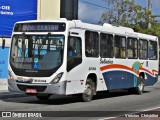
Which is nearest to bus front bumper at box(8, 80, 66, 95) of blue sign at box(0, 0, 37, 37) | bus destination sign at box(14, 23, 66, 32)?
bus destination sign at box(14, 23, 66, 32)

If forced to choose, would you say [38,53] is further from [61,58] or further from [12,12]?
[12,12]

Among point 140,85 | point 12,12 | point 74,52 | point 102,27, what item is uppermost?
point 12,12

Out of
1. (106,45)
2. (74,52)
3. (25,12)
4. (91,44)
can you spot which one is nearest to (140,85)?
(106,45)

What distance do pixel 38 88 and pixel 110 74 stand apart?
14.1 feet

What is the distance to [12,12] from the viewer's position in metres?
28.7

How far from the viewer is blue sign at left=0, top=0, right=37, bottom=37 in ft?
92.9

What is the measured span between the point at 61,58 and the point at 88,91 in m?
2.39

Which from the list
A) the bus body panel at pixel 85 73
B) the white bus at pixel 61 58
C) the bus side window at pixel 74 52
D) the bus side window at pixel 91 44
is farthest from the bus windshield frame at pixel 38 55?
the bus side window at pixel 91 44

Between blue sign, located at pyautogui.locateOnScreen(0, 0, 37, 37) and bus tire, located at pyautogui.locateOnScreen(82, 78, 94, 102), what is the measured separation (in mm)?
12447

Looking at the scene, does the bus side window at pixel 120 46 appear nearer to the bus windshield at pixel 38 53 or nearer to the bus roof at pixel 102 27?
the bus roof at pixel 102 27

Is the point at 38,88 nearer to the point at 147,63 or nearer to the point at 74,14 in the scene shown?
the point at 147,63

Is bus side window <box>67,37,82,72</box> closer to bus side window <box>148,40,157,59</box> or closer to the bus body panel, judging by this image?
the bus body panel

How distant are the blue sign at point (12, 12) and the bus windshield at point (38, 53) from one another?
12.4 meters

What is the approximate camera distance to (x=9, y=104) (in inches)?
625
